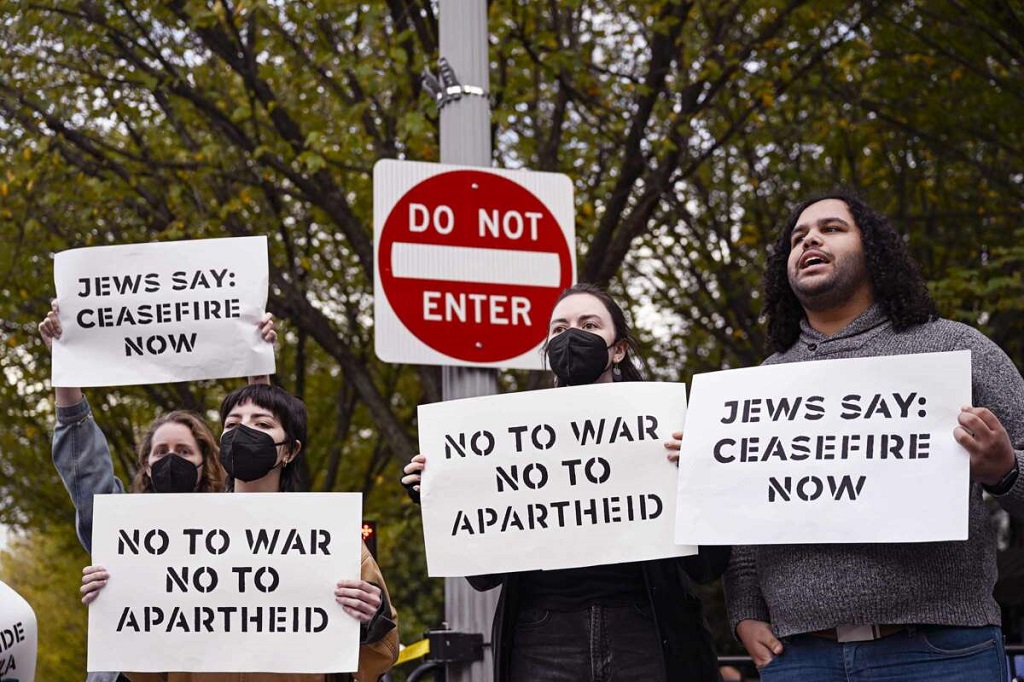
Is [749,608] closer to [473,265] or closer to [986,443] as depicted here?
[986,443]

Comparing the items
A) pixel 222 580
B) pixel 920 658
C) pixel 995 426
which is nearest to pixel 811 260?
pixel 995 426

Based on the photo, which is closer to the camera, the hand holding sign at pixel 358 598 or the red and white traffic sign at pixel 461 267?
the hand holding sign at pixel 358 598

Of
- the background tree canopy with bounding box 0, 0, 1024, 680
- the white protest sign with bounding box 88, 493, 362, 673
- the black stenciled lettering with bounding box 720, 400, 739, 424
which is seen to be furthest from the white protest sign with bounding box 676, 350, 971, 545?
the background tree canopy with bounding box 0, 0, 1024, 680

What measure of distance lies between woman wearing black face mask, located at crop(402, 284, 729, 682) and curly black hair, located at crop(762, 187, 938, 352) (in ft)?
1.63

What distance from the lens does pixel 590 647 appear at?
354 cm

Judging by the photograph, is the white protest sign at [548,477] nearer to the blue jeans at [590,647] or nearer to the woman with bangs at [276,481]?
the blue jeans at [590,647]

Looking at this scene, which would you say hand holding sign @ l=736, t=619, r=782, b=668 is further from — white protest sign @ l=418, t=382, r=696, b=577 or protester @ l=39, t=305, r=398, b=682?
protester @ l=39, t=305, r=398, b=682

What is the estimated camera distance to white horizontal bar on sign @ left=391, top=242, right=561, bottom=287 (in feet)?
15.0

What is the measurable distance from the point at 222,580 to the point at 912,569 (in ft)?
6.75

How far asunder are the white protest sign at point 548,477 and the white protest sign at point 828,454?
0.59 feet

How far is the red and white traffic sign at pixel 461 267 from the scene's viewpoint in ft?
14.9

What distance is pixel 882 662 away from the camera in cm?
316

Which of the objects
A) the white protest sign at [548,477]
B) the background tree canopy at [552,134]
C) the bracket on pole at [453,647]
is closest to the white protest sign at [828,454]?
the white protest sign at [548,477]

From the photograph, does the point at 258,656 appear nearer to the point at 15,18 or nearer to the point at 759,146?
the point at 15,18
